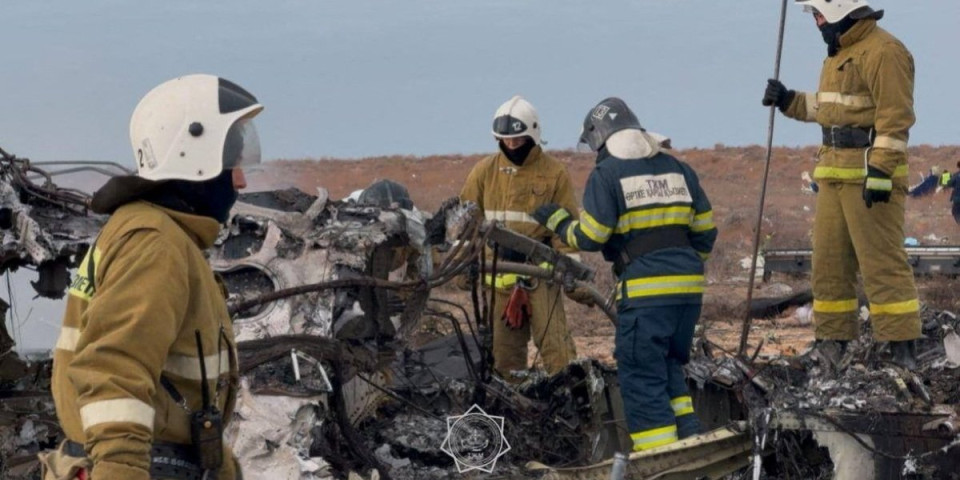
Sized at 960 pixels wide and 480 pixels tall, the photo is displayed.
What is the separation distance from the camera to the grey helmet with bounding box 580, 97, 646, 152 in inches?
265

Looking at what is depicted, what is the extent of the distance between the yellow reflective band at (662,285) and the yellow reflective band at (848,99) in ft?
5.57

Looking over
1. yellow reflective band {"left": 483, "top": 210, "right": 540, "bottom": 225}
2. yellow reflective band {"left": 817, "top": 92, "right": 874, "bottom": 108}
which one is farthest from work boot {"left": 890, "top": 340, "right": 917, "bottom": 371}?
yellow reflective band {"left": 483, "top": 210, "right": 540, "bottom": 225}

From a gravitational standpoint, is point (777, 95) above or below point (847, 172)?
above

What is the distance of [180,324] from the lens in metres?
3.08

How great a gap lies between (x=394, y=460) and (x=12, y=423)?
1806mm

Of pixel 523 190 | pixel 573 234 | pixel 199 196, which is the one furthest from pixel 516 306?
pixel 199 196

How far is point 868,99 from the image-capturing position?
7496 mm

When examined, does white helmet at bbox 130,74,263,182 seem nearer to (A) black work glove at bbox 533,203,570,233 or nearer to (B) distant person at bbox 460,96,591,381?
(A) black work glove at bbox 533,203,570,233

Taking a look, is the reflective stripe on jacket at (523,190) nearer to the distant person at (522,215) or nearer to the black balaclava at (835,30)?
the distant person at (522,215)

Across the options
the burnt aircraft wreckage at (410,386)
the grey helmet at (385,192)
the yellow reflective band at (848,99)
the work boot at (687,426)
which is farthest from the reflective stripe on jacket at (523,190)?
the work boot at (687,426)

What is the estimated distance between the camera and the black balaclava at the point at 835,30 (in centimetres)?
753

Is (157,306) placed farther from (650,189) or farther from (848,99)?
(848,99)

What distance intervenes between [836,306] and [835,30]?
156 centimetres

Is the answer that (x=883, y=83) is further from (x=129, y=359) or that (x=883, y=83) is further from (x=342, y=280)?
(x=129, y=359)
